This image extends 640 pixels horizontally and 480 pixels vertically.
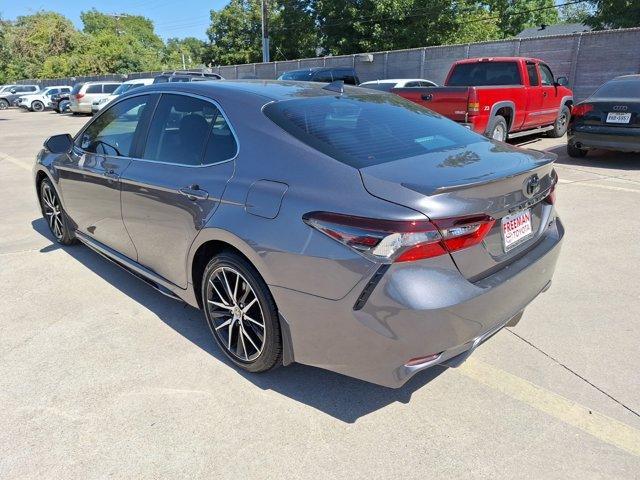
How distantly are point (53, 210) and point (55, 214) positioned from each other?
0.19 feet

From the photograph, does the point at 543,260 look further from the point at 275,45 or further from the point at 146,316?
the point at 275,45

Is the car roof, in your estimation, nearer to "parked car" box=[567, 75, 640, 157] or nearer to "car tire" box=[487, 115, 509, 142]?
"car tire" box=[487, 115, 509, 142]

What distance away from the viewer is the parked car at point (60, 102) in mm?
30547

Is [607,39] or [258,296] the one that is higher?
[607,39]

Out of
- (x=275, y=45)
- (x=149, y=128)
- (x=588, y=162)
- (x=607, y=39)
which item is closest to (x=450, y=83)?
(x=588, y=162)

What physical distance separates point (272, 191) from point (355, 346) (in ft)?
2.87

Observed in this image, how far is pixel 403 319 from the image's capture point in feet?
7.11

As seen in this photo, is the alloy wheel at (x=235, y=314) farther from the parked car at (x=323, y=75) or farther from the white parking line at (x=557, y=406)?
the parked car at (x=323, y=75)

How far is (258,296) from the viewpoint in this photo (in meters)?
2.67

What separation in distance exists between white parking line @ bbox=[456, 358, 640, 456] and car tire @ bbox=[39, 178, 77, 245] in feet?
13.3

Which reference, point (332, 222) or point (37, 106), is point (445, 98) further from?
point (37, 106)

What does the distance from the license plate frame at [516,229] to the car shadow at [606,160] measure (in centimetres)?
713

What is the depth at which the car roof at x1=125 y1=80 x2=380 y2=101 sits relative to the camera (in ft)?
10.2

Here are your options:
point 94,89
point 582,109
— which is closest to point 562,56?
point 582,109
